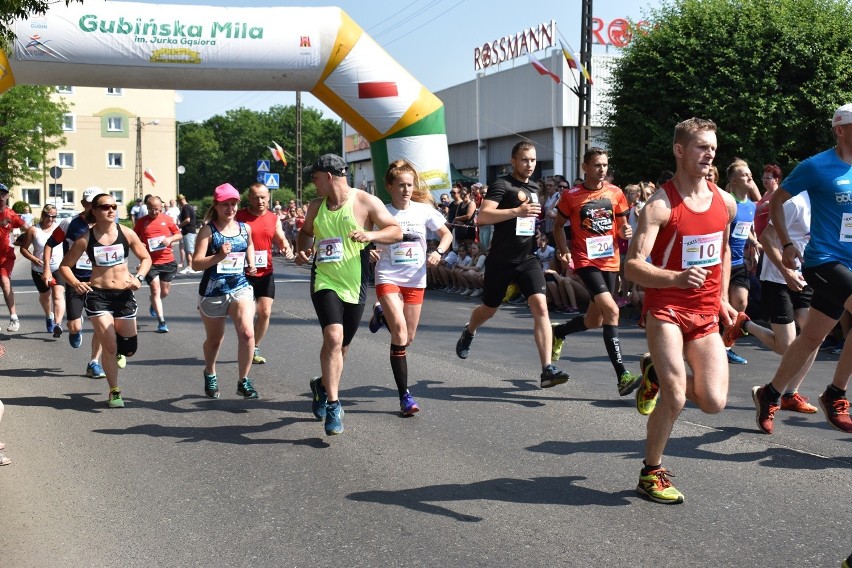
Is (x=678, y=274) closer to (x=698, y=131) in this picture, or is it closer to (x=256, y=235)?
(x=698, y=131)

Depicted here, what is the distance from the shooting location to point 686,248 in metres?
5.16

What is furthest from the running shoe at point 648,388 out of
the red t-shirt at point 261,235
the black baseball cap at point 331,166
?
the red t-shirt at point 261,235

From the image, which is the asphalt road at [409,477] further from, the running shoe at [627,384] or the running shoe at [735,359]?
the running shoe at [735,359]

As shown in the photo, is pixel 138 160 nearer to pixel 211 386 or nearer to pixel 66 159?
pixel 66 159

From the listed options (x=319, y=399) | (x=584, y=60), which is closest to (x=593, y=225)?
(x=319, y=399)

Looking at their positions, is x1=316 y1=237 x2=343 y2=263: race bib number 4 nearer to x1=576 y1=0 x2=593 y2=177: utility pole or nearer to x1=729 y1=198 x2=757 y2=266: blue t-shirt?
x1=729 y1=198 x2=757 y2=266: blue t-shirt

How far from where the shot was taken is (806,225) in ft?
25.3

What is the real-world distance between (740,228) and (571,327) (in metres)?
1.99

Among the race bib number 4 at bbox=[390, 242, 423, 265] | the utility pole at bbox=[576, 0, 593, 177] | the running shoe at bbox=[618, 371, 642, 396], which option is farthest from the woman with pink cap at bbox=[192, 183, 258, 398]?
the utility pole at bbox=[576, 0, 593, 177]

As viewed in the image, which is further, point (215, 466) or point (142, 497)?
point (215, 466)

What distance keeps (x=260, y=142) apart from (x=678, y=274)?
4718 inches

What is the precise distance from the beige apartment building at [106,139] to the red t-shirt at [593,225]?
260ft

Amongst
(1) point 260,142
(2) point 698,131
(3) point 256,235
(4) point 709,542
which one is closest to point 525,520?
(4) point 709,542

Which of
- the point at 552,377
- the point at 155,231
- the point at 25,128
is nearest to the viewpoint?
the point at 552,377
